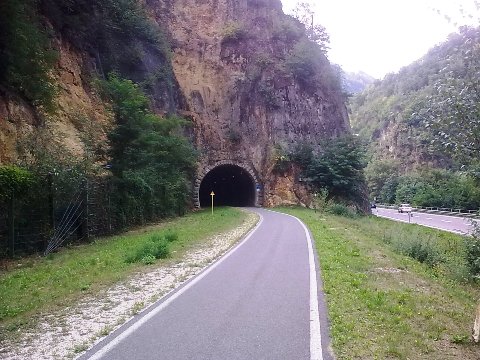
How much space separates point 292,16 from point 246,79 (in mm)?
12555

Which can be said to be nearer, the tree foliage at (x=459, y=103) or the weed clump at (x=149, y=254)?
the tree foliage at (x=459, y=103)

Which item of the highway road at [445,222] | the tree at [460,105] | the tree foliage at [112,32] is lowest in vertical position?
the highway road at [445,222]

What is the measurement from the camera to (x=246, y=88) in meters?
46.6

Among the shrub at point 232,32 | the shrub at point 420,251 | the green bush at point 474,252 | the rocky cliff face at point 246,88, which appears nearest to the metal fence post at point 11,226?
the green bush at point 474,252

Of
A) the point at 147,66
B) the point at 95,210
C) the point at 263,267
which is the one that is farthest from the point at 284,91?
the point at 263,267

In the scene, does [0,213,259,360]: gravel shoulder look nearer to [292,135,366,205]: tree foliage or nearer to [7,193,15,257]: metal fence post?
[7,193,15,257]: metal fence post

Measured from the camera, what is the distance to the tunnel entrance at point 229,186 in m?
47.2

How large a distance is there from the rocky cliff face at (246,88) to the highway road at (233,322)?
33.1 m

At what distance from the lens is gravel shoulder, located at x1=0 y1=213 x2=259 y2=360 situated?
5.48 metres

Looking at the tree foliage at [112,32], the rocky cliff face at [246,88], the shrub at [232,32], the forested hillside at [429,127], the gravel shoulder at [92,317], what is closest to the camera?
the gravel shoulder at [92,317]

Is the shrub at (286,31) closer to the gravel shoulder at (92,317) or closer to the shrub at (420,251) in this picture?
the shrub at (420,251)

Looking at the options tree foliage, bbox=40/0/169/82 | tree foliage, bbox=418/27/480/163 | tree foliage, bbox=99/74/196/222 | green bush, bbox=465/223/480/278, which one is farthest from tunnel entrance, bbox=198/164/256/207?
tree foliage, bbox=418/27/480/163

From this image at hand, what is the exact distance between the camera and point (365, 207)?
4653 centimetres

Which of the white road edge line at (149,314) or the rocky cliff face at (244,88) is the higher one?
the rocky cliff face at (244,88)
